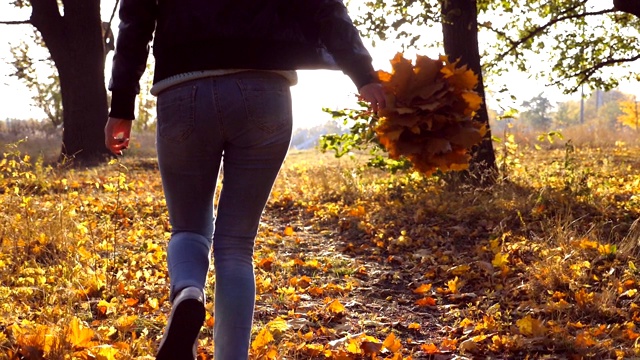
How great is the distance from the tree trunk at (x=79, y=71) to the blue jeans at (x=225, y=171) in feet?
32.9

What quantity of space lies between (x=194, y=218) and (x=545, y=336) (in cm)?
196

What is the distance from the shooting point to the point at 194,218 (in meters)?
2.02

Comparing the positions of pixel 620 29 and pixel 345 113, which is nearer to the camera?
pixel 345 113

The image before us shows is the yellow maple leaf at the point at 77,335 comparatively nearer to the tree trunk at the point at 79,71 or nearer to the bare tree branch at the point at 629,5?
the bare tree branch at the point at 629,5

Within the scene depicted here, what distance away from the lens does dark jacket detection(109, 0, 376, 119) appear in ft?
6.14

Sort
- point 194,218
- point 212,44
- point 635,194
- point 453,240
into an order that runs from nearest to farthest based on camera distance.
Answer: point 212,44, point 194,218, point 453,240, point 635,194

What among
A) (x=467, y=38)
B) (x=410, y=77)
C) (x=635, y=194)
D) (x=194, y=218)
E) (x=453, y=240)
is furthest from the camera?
(x=467, y=38)

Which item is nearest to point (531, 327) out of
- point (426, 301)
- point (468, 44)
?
point (426, 301)

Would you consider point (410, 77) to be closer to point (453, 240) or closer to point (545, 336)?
point (545, 336)

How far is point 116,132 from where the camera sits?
6.95ft

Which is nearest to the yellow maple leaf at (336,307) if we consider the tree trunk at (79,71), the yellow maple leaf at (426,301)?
the yellow maple leaf at (426,301)

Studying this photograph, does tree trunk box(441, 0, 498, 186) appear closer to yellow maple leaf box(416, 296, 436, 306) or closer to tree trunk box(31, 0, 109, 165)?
yellow maple leaf box(416, 296, 436, 306)

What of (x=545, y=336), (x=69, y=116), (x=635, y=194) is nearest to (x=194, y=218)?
(x=545, y=336)

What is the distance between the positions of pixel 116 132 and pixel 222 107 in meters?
0.49
